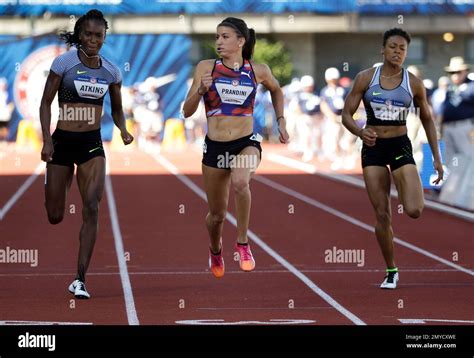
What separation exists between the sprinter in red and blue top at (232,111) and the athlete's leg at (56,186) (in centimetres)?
117

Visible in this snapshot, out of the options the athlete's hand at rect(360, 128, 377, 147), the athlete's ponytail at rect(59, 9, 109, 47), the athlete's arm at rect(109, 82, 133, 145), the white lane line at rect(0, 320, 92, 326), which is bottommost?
the white lane line at rect(0, 320, 92, 326)

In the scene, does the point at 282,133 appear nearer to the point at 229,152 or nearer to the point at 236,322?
the point at 229,152

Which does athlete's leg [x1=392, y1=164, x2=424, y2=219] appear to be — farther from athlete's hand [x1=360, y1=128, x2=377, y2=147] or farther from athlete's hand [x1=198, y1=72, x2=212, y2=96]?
athlete's hand [x1=198, y1=72, x2=212, y2=96]

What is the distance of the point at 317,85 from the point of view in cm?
5759

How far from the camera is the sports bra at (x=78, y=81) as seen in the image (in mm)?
11820

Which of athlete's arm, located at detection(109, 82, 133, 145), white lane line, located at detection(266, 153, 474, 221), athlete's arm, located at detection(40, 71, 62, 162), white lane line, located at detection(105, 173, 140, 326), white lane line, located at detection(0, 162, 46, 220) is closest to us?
white lane line, located at detection(105, 173, 140, 326)

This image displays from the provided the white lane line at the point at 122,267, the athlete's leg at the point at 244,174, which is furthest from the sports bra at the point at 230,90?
the white lane line at the point at 122,267

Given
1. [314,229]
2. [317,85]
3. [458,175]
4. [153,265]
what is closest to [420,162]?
[458,175]

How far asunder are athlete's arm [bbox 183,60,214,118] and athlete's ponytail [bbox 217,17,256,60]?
0.31 metres

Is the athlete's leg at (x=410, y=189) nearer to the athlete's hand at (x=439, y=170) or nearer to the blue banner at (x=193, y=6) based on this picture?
the athlete's hand at (x=439, y=170)

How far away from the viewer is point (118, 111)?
40.2 ft

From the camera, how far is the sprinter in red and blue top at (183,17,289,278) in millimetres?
11727

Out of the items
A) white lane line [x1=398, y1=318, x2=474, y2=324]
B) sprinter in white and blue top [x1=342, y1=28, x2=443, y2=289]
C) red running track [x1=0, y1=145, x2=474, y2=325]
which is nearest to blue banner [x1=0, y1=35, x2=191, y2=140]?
red running track [x1=0, y1=145, x2=474, y2=325]

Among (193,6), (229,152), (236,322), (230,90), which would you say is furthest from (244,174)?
(193,6)
